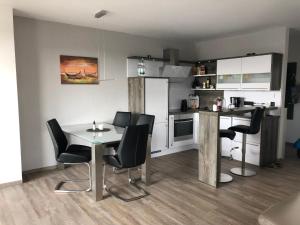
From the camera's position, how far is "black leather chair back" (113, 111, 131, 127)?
4547 mm

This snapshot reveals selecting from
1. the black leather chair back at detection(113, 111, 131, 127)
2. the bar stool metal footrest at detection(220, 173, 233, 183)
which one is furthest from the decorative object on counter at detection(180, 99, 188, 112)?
the bar stool metal footrest at detection(220, 173, 233, 183)

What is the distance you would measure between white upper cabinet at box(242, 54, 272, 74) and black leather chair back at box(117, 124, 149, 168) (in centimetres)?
264

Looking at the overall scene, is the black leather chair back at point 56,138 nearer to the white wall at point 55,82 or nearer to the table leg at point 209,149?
the white wall at point 55,82

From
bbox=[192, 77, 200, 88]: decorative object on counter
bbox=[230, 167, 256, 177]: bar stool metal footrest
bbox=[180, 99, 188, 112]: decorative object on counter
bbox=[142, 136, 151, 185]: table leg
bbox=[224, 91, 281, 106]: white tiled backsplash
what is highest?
bbox=[192, 77, 200, 88]: decorative object on counter

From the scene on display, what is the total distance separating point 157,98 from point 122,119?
2.76 ft

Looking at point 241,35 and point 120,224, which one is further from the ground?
point 241,35

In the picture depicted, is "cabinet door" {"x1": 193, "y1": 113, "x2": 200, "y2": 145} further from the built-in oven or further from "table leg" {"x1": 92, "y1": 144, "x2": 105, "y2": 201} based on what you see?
"table leg" {"x1": 92, "y1": 144, "x2": 105, "y2": 201}

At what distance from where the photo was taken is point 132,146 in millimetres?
3016

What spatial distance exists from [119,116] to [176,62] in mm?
1968

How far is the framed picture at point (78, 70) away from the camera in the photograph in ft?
13.9

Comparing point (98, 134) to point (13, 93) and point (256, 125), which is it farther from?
point (256, 125)

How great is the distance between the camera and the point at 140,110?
475 cm

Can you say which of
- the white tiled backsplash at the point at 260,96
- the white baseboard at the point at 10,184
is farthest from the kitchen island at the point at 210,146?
the white baseboard at the point at 10,184

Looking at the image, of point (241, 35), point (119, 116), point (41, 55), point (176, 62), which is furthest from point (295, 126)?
point (41, 55)
